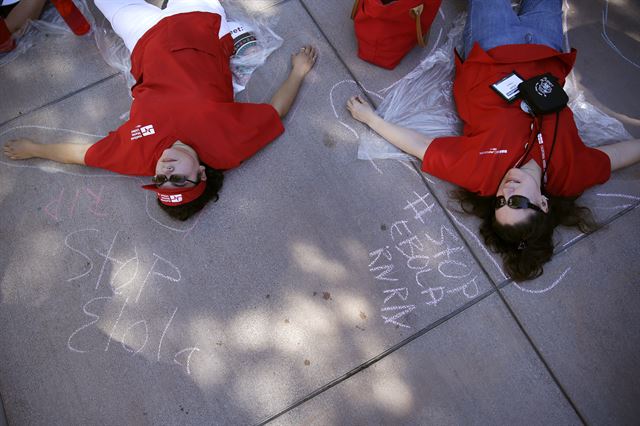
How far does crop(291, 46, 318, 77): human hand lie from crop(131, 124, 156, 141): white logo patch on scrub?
97 centimetres

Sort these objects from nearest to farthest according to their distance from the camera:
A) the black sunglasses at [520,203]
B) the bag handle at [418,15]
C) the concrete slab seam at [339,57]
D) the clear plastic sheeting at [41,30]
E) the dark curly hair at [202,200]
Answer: the black sunglasses at [520,203]
the dark curly hair at [202,200]
the bag handle at [418,15]
the concrete slab seam at [339,57]
the clear plastic sheeting at [41,30]

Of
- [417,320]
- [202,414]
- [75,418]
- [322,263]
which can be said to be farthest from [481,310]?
[75,418]

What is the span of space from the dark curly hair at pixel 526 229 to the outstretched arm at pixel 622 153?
32 centimetres

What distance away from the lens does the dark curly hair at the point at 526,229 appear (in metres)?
2.29

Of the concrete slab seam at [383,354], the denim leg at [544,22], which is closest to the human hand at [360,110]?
the denim leg at [544,22]

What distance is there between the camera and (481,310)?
2445 mm

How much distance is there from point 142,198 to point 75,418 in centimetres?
122

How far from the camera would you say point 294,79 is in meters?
2.83

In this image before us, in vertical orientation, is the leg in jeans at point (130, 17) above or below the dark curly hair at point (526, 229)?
above

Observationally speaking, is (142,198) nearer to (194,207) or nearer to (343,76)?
(194,207)

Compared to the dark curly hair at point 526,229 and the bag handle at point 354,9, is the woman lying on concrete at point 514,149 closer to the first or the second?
the dark curly hair at point 526,229

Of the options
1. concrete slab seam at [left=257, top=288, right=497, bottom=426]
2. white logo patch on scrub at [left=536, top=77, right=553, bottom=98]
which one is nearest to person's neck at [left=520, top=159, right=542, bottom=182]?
white logo patch on scrub at [left=536, top=77, right=553, bottom=98]

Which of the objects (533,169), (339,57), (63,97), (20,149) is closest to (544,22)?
(533,169)

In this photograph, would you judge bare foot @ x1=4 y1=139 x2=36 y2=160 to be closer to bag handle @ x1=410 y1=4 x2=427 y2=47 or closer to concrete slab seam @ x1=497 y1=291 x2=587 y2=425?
bag handle @ x1=410 y1=4 x2=427 y2=47
